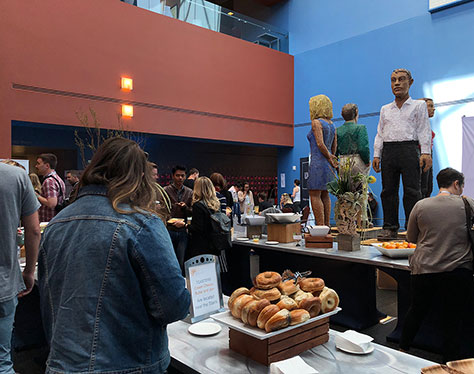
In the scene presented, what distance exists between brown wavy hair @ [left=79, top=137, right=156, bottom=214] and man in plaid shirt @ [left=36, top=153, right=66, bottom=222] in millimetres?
Answer: 3312

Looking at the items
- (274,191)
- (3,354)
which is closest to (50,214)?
(3,354)

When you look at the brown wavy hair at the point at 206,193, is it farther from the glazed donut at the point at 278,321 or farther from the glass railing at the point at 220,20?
the glass railing at the point at 220,20

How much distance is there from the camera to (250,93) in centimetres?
1002

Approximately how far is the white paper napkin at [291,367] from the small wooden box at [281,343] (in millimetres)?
70

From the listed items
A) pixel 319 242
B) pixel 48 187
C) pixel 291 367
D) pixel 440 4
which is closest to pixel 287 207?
pixel 319 242

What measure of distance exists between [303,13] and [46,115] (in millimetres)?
7202

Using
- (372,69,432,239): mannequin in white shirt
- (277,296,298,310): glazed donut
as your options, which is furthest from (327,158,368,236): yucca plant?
(277,296,298,310): glazed donut

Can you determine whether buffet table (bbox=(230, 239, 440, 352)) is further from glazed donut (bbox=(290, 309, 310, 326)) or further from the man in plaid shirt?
the man in plaid shirt

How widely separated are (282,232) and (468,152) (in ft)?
17.4

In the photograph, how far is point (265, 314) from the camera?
1.39 meters

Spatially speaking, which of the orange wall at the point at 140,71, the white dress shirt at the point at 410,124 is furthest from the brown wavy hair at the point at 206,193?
the orange wall at the point at 140,71

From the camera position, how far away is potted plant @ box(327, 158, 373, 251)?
3.67 m

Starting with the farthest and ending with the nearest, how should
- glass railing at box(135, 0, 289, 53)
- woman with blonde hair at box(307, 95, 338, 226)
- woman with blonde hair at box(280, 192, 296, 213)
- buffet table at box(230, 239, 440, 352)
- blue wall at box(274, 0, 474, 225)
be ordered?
glass railing at box(135, 0, 289, 53), blue wall at box(274, 0, 474, 225), woman with blonde hair at box(280, 192, 296, 213), woman with blonde hair at box(307, 95, 338, 226), buffet table at box(230, 239, 440, 352)

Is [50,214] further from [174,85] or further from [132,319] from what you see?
[174,85]
